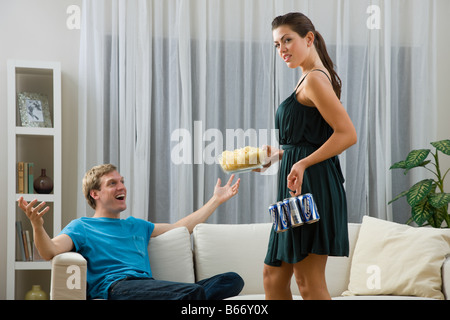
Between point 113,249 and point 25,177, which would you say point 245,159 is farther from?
point 25,177

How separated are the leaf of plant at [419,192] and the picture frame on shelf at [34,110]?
2.23 meters

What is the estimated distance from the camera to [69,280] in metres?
2.33

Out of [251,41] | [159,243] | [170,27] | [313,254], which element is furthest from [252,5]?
[313,254]

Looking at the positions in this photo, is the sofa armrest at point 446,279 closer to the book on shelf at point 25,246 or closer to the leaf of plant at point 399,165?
the leaf of plant at point 399,165

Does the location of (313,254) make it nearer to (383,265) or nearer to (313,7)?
(383,265)

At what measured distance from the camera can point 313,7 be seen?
3744 mm

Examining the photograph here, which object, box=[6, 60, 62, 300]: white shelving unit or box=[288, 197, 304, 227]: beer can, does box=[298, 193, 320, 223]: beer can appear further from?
box=[6, 60, 62, 300]: white shelving unit

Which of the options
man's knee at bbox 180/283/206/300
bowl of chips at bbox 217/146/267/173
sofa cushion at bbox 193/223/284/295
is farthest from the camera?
sofa cushion at bbox 193/223/284/295

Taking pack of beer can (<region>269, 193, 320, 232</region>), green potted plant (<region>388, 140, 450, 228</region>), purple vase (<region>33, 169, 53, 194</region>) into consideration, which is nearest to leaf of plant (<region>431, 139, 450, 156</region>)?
green potted plant (<region>388, 140, 450, 228</region>)

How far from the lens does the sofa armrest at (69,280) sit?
91.4 inches

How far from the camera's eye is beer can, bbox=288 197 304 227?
151 cm

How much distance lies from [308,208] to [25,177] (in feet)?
7.39

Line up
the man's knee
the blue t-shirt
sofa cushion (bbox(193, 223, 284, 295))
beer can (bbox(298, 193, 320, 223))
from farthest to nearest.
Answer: sofa cushion (bbox(193, 223, 284, 295)) → the blue t-shirt → the man's knee → beer can (bbox(298, 193, 320, 223))

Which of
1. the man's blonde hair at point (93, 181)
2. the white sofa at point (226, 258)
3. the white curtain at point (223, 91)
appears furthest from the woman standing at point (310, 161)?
the white curtain at point (223, 91)
